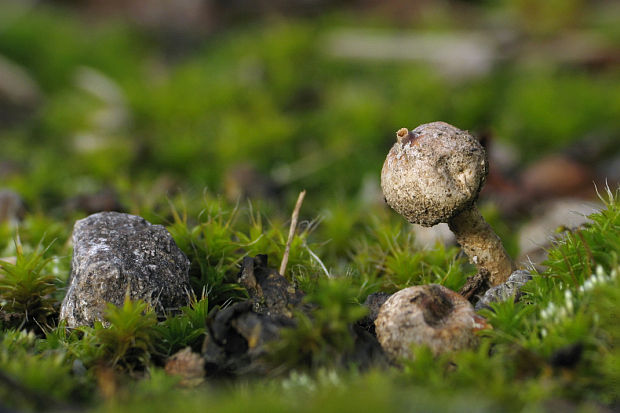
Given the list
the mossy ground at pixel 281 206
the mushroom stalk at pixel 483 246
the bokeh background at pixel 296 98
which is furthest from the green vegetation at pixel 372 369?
the bokeh background at pixel 296 98

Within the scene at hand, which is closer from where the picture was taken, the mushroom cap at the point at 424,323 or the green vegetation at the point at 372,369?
the green vegetation at the point at 372,369

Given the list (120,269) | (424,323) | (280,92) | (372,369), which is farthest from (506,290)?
(280,92)

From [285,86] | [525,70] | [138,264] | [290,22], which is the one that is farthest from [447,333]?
[290,22]

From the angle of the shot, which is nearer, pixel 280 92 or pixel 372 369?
pixel 372 369

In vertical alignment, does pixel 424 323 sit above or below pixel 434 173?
below

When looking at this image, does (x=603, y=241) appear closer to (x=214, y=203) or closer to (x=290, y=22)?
(x=214, y=203)

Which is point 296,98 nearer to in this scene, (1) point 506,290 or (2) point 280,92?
(2) point 280,92

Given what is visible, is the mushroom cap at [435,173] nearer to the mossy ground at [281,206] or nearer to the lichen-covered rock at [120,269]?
the mossy ground at [281,206]
